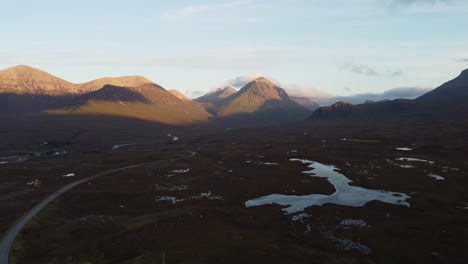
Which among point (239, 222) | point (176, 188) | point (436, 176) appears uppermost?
point (436, 176)

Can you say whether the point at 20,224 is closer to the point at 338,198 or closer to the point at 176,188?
the point at 176,188

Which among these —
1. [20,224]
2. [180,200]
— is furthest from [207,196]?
[20,224]

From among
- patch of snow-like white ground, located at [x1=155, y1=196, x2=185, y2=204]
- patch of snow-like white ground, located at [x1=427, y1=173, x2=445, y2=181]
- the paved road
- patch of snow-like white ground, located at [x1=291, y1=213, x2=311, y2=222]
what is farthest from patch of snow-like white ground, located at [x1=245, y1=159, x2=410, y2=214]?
the paved road

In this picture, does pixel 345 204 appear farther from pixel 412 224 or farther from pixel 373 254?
pixel 373 254

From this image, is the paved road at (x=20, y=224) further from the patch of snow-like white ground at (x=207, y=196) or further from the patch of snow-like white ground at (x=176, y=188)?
the patch of snow-like white ground at (x=207, y=196)

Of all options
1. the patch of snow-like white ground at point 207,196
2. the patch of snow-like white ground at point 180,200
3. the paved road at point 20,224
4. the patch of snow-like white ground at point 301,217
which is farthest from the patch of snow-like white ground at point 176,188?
the patch of snow-like white ground at point 301,217

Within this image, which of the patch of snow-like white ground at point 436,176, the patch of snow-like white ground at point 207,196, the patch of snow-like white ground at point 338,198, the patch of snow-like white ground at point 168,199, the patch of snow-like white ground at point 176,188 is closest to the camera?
the patch of snow-like white ground at point 338,198

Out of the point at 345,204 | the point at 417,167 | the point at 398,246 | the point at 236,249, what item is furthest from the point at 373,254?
the point at 417,167

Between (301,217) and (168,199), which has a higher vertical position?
(301,217)

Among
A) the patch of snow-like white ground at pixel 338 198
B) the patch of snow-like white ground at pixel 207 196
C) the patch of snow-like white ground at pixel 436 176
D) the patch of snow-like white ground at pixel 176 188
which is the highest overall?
the patch of snow-like white ground at pixel 436 176

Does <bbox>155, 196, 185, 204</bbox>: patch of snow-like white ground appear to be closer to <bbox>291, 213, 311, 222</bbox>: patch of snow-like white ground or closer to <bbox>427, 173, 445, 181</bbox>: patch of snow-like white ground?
<bbox>291, 213, 311, 222</bbox>: patch of snow-like white ground

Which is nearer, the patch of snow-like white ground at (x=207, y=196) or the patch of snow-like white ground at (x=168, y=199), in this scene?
the patch of snow-like white ground at (x=168, y=199)
